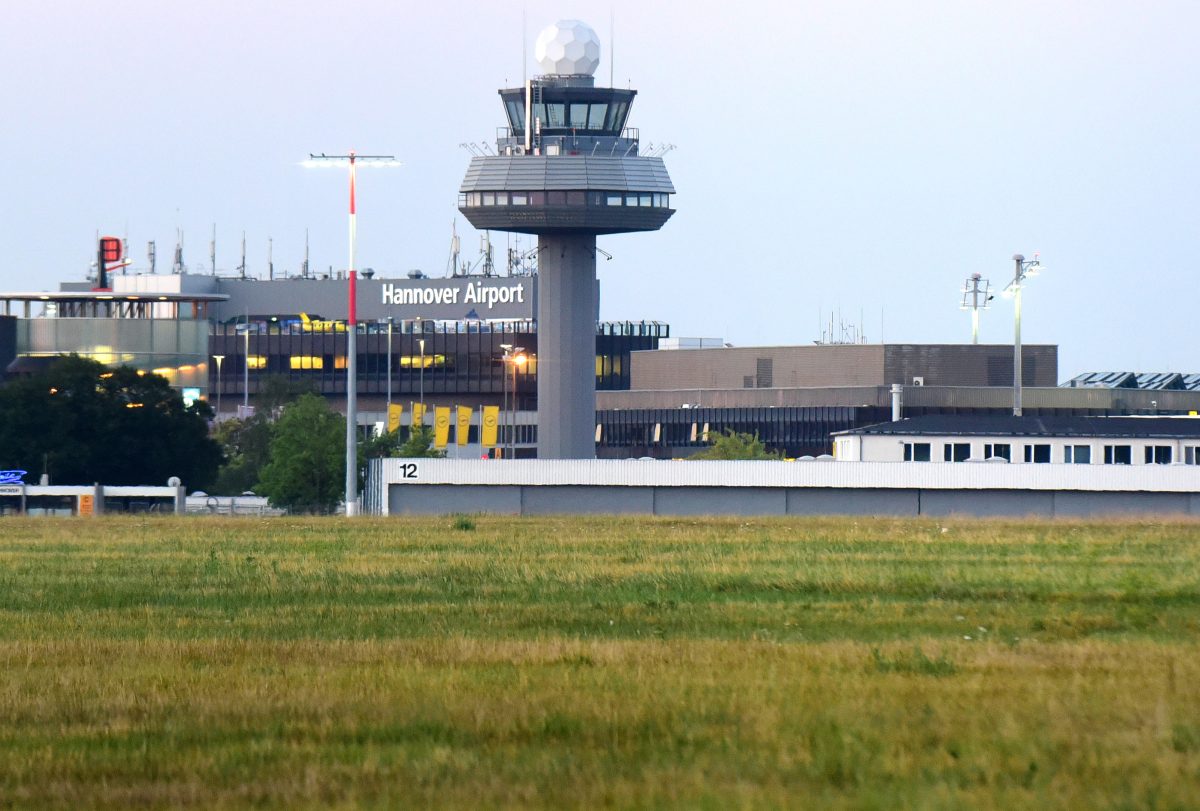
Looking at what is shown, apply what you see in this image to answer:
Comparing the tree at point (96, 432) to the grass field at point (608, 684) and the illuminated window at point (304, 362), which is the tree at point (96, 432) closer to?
the grass field at point (608, 684)

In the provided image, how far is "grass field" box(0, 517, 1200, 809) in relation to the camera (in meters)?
14.4

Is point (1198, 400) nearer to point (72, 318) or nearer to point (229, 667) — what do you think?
point (72, 318)

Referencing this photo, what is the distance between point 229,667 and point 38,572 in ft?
65.7

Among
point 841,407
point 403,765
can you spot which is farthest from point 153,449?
point 403,765

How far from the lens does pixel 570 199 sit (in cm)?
12525

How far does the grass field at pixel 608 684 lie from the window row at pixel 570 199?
8583 centimetres

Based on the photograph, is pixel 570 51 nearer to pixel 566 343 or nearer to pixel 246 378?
pixel 566 343

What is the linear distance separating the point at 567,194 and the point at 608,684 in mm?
107000

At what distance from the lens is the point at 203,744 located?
16562 millimetres

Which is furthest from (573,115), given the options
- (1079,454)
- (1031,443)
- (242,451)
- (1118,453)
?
(1118,453)

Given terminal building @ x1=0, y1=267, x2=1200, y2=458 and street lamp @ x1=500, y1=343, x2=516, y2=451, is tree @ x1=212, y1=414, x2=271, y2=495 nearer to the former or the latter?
terminal building @ x1=0, y1=267, x2=1200, y2=458

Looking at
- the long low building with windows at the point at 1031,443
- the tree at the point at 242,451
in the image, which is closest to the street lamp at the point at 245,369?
the tree at the point at 242,451

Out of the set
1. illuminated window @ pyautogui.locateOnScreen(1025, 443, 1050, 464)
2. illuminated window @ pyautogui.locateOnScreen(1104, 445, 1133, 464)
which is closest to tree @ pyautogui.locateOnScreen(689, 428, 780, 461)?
illuminated window @ pyautogui.locateOnScreen(1025, 443, 1050, 464)

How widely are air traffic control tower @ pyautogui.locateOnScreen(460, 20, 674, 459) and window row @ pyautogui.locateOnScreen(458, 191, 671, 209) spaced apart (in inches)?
2.6
